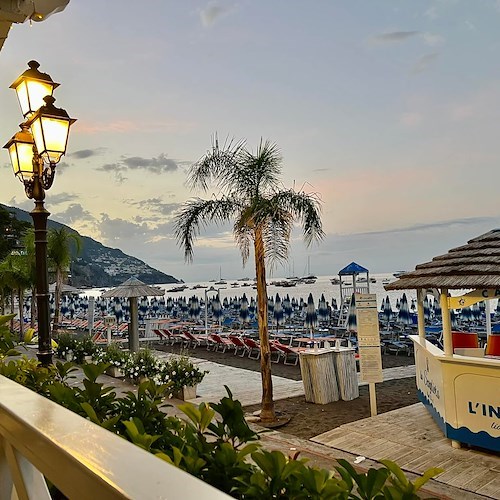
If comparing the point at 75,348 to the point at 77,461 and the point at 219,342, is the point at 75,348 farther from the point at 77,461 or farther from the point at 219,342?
the point at 77,461

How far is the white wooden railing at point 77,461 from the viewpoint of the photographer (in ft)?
2.13

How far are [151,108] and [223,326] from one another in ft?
45.9

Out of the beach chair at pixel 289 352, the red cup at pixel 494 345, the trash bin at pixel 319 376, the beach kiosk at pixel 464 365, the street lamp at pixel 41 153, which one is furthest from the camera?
the beach chair at pixel 289 352

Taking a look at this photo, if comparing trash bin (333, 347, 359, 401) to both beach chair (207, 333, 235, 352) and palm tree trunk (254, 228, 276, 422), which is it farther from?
beach chair (207, 333, 235, 352)

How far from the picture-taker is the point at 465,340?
325 inches

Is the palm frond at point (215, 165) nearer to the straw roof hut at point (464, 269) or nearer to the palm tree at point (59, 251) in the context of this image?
the straw roof hut at point (464, 269)

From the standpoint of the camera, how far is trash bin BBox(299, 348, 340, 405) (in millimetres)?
8812

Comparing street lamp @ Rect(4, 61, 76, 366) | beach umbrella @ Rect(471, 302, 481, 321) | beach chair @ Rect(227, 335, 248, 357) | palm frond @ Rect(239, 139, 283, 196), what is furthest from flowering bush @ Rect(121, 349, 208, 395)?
beach umbrella @ Rect(471, 302, 481, 321)

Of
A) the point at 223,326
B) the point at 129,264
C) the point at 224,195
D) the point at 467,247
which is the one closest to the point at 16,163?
the point at 224,195

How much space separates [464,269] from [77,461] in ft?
21.7

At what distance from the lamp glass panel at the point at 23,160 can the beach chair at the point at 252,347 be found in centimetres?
1081

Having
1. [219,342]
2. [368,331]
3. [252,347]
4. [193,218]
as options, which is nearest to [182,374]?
[193,218]

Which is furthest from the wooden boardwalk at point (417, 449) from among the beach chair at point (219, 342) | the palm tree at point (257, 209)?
the beach chair at point (219, 342)

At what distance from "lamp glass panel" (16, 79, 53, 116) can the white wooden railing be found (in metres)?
3.69
